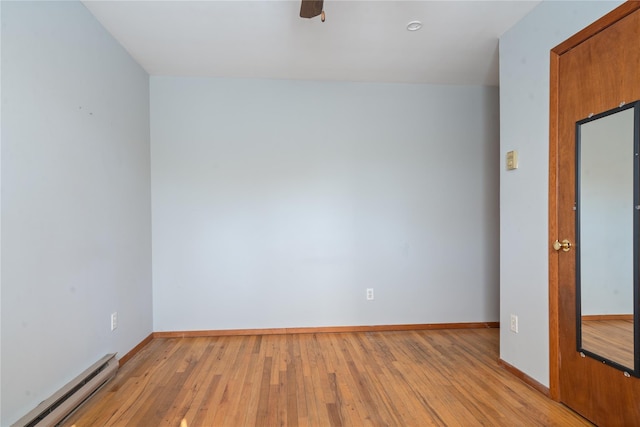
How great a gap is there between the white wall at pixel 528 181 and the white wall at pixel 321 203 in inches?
36.0

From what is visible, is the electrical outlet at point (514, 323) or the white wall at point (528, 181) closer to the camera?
the white wall at point (528, 181)

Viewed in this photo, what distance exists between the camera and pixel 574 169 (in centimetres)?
176

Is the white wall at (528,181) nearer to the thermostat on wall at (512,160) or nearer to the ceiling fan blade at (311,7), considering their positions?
the thermostat on wall at (512,160)

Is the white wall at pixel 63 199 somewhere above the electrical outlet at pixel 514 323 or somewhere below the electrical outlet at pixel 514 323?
above

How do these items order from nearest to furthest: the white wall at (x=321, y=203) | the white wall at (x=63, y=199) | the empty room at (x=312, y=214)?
the white wall at (x=63, y=199), the empty room at (x=312, y=214), the white wall at (x=321, y=203)

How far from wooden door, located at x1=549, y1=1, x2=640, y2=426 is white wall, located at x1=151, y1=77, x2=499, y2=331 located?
4.45 ft

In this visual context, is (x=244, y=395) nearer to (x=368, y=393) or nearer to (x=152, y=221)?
(x=368, y=393)

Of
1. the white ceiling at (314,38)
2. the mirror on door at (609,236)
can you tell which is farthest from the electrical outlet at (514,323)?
the white ceiling at (314,38)

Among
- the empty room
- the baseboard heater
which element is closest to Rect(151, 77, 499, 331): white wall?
the empty room

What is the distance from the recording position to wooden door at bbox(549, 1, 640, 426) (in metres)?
1.49

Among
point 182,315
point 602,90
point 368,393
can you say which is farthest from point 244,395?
point 602,90

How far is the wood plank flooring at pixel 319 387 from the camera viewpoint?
5.65 ft

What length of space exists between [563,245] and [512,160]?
0.69 metres

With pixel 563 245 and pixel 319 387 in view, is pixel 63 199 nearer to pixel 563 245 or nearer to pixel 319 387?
pixel 319 387
